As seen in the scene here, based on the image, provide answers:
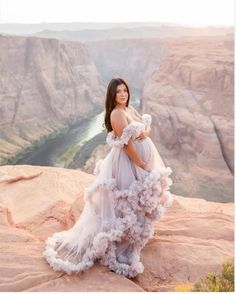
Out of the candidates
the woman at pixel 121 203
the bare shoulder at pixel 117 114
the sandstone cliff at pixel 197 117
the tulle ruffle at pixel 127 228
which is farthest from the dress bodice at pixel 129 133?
the sandstone cliff at pixel 197 117

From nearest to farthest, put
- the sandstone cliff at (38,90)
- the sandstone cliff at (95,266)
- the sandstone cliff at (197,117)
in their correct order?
the sandstone cliff at (95,266) < the sandstone cliff at (197,117) < the sandstone cliff at (38,90)

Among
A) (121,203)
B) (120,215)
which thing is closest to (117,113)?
(121,203)

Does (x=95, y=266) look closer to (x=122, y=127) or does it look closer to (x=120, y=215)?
(x=120, y=215)

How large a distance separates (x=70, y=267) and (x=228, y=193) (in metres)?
27.0

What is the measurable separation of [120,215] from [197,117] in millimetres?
30490

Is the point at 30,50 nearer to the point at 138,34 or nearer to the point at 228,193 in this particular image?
the point at 228,193

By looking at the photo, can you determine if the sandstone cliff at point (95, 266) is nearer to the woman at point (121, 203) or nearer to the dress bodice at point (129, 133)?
the woman at point (121, 203)

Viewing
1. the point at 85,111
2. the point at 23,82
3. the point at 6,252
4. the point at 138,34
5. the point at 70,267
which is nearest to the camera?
the point at 70,267

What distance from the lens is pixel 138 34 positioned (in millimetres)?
131375

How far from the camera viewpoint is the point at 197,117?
34.7 metres

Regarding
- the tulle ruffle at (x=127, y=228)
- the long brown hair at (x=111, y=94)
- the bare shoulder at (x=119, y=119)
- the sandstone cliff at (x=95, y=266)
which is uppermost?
the long brown hair at (x=111, y=94)

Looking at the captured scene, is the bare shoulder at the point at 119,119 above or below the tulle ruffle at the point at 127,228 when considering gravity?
above

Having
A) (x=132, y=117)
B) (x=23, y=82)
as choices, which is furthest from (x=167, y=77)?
(x=132, y=117)

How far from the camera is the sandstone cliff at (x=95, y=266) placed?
464cm
